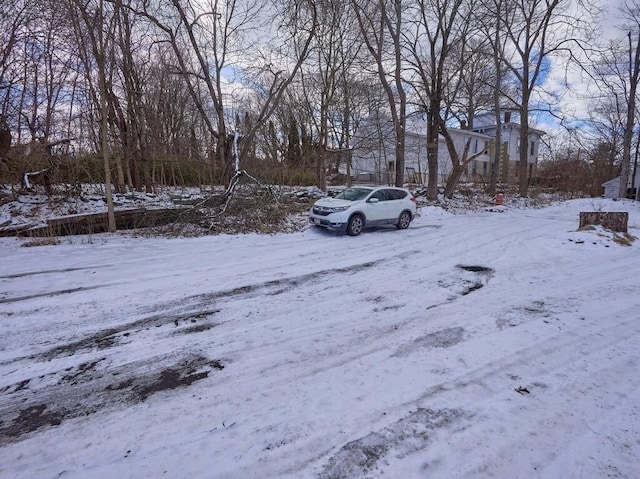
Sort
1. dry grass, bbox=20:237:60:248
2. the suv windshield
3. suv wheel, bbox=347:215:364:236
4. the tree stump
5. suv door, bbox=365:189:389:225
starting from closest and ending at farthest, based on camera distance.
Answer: dry grass, bbox=20:237:60:248, the tree stump, suv wheel, bbox=347:215:364:236, suv door, bbox=365:189:389:225, the suv windshield

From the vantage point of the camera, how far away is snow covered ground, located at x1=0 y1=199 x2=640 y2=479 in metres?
2.30

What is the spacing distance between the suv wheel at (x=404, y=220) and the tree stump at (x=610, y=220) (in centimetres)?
Result: 509

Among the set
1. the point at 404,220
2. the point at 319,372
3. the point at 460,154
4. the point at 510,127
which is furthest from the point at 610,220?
the point at 510,127

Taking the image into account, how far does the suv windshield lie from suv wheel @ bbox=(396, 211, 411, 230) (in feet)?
5.35

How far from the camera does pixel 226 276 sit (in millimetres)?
6371

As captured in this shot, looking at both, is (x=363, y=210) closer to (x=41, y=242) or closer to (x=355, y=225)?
(x=355, y=225)

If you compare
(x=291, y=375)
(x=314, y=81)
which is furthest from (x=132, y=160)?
(x=291, y=375)

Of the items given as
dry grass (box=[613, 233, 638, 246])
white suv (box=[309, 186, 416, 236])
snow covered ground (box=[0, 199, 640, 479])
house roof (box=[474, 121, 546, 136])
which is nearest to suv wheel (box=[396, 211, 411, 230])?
white suv (box=[309, 186, 416, 236])

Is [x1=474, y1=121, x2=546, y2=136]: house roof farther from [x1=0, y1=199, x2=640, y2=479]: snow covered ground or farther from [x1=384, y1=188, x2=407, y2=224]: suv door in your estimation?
[x1=0, y1=199, x2=640, y2=479]: snow covered ground

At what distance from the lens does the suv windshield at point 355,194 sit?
1121 centimetres

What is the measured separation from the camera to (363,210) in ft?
35.7

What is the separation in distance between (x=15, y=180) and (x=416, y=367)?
16.9 m

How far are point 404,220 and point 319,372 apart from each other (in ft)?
31.6

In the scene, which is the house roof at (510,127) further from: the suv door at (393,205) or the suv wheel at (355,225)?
the suv wheel at (355,225)
